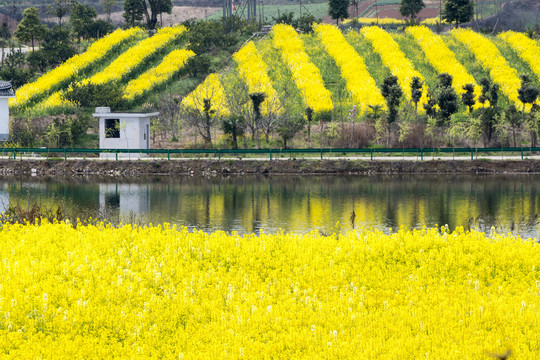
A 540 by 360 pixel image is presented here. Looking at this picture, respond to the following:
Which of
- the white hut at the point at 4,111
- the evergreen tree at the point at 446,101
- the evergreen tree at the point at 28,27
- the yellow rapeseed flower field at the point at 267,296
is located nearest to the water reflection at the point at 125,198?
the yellow rapeseed flower field at the point at 267,296

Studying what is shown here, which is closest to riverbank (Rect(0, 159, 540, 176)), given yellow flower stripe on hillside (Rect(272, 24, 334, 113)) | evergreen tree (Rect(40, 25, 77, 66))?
yellow flower stripe on hillside (Rect(272, 24, 334, 113))

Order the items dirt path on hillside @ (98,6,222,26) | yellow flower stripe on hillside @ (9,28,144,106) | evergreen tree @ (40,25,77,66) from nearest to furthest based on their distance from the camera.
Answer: yellow flower stripe on hillside @ (9,28,144,106) < evergreen tree @ (40,25,77,66) < dirt path on hillside @ (98,6,222,26)

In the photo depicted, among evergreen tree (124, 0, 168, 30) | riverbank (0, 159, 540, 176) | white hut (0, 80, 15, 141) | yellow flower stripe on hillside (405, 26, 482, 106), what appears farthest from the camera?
evergreen tree (124, 0, 168, 30)

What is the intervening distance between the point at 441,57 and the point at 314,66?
14955mm

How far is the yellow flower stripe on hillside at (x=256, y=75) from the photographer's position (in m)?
67.9

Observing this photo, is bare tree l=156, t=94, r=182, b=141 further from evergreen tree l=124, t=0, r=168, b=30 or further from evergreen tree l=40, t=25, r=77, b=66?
evergreen tree l=124, t=0, r=168, b=30

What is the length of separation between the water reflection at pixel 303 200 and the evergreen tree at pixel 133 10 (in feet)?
195

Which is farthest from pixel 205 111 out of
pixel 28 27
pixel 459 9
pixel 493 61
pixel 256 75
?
pixel 459 9

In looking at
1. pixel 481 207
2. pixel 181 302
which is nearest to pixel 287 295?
pixel 181 302

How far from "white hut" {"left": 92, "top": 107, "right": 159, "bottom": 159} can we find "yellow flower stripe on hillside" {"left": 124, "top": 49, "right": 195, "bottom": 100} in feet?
41.7

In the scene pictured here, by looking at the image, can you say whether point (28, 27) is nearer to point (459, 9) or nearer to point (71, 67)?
point (71, 67)

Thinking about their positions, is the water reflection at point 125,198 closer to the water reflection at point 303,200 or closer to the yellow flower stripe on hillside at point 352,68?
the water reflection at point 303,200

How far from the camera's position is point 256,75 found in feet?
258

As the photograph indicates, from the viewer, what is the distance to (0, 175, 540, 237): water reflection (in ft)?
105
